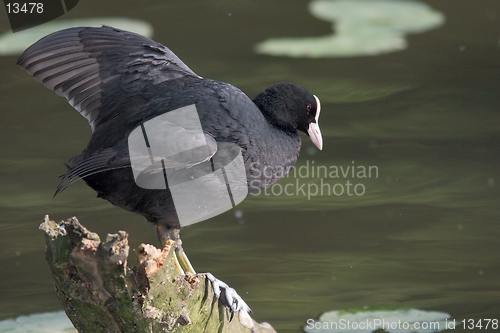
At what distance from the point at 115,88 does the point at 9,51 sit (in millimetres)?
2719

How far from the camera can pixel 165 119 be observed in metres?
3.38

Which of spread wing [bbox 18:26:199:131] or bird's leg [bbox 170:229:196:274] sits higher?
spread wing [bbox 18:26:199:131]

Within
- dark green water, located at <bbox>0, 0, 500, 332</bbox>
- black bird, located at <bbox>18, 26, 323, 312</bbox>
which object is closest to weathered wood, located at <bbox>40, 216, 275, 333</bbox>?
black bird, located at <bbox>18, 26, 323, 312</bbox>

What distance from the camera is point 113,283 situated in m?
2.54

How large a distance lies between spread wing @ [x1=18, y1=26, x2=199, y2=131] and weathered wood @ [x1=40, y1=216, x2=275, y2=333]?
119 cm

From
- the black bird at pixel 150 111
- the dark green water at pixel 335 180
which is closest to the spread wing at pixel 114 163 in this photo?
the black bird at pixel 150 111

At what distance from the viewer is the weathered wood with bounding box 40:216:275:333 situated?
2.50 m

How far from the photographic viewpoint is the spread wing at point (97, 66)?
3732 millimetres

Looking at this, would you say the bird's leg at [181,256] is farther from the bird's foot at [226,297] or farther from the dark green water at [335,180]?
the dark green water at [335,180]

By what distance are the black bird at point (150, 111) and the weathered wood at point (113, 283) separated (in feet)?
1.37

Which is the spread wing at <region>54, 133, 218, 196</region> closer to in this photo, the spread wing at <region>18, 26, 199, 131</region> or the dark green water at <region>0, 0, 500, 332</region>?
the spread wing at <region>18, 26, 199, 131</region>

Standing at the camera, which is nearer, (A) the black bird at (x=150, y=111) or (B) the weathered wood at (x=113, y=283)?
(B) the weathered wood at (x=113, y=283)

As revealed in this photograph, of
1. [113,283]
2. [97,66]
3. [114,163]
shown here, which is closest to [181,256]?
[114,163]

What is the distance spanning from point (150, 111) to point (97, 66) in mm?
530
